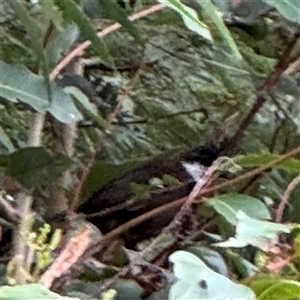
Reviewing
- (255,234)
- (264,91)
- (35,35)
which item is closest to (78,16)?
(35,35)

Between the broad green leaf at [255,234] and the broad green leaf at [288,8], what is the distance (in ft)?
0.86

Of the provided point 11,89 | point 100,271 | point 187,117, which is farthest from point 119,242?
point 187,117

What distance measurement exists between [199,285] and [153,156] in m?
0.41

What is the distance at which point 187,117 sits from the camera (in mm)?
1008

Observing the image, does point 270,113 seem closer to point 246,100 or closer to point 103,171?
point 246,100

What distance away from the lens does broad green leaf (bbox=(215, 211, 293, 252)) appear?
50cm

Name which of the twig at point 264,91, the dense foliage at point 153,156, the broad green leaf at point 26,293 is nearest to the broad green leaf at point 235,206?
the dense foliage at point 153,156

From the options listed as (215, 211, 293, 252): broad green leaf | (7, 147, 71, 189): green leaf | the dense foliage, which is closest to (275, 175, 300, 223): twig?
the dense foliage

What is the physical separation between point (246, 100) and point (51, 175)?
0.93ft

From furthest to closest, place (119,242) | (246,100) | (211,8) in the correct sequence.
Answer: (246,100)
(119,242)
(211,8)

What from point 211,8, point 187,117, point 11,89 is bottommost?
point 187,117

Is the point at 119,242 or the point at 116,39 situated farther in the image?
the point at 116,39

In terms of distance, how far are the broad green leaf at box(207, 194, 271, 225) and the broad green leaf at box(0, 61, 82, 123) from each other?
157 millimetres

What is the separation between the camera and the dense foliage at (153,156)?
53 centimetres
